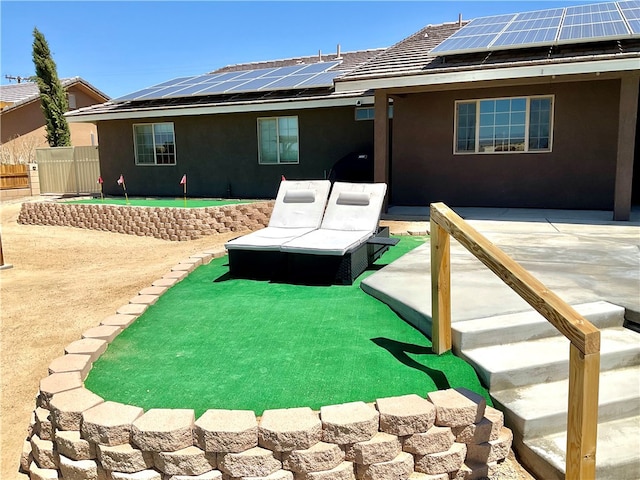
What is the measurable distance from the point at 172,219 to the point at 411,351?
890 cm

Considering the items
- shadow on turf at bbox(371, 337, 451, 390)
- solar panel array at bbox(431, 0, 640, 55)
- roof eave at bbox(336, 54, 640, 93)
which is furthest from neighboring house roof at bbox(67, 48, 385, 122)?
shadow on turf at bbox(371, 337, 451, 390)

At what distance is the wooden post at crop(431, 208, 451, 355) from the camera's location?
12.2ft

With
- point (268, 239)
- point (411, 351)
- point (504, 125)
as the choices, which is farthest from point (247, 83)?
point (411, 351)

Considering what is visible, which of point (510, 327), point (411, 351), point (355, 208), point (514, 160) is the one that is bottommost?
point (411, 351)

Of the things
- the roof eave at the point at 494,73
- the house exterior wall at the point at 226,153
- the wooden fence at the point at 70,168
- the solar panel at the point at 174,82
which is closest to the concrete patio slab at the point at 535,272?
the roof eave at the point at 494,73

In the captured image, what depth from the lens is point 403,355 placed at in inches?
147

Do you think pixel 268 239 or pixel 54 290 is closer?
pixel 268 239

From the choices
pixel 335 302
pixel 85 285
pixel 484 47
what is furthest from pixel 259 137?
pixel 335 302

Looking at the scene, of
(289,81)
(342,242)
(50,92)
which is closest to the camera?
(342,242)

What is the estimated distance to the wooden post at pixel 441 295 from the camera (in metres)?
3.72

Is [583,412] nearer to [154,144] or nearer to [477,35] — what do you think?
[477,35]

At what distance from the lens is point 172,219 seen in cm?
1159

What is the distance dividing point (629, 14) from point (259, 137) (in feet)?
31.4

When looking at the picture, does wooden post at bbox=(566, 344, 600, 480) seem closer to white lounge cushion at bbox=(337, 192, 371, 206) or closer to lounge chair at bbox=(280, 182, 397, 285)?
lounge chair at bbox=(280, 182, 397, 285)
